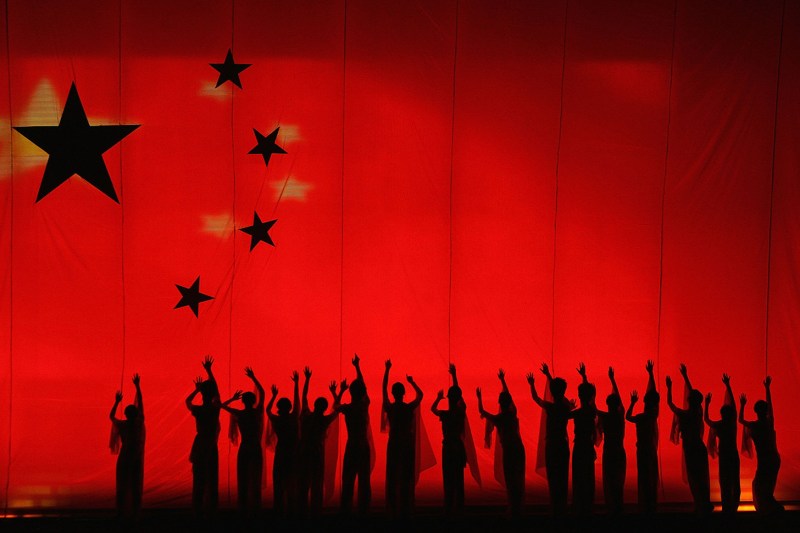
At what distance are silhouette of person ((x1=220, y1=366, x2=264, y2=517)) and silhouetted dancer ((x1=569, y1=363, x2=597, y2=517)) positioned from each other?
117 inches

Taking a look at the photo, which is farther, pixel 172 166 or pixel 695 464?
pixel 172 166

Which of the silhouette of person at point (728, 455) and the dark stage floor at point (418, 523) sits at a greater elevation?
the silhouette of person at point (728, 455)

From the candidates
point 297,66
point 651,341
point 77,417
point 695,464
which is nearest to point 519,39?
point 297,66

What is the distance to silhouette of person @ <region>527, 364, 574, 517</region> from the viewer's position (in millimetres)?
6191

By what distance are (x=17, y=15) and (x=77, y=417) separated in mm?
4466

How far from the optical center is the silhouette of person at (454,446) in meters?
6.22

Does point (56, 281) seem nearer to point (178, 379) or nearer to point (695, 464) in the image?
point (178, 379)

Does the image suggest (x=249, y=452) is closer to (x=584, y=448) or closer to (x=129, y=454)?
(x=129, y=454)

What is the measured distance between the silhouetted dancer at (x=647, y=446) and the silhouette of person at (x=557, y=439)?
66 centimetres

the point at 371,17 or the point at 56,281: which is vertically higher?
the point at 371,17

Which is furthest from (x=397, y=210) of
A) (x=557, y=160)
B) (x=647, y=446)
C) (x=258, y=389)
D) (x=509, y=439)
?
(x=647, y=446)

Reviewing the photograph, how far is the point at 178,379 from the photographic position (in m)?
7.17

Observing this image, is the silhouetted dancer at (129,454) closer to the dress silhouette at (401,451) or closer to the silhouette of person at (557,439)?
the dress silhouette at (401,451)

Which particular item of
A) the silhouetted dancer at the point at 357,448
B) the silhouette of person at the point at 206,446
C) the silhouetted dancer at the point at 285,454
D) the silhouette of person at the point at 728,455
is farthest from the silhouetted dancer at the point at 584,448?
the silhouette of person at the point at 206,446
